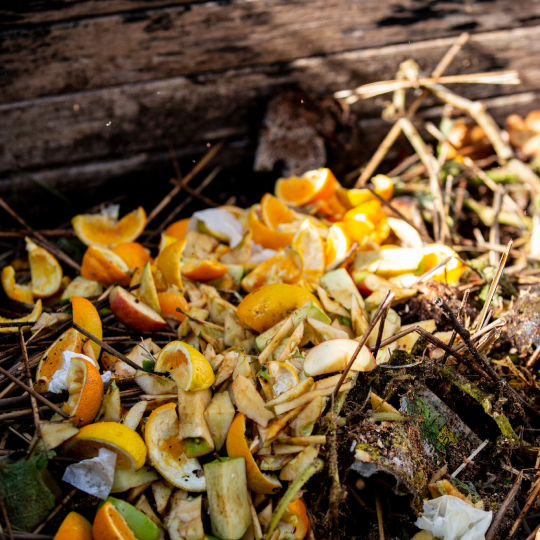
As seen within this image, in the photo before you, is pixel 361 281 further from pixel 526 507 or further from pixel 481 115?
pixel 481 115

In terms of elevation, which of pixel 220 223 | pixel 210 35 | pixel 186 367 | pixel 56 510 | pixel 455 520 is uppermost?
pixel 210 35

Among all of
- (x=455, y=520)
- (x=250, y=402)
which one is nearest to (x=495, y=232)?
(x=455, y=520)

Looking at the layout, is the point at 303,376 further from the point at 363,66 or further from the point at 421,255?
the point at 363,66

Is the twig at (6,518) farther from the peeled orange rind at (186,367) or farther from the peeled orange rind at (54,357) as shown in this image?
the peeled orange rind at (186,367)

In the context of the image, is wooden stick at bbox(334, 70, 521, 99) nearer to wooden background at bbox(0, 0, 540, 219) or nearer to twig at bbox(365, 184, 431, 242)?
wooden background at bbox(0, 0, 540, 219)

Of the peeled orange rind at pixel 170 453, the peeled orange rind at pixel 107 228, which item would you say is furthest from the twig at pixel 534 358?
the peeled orange rind at pixel 107 228
